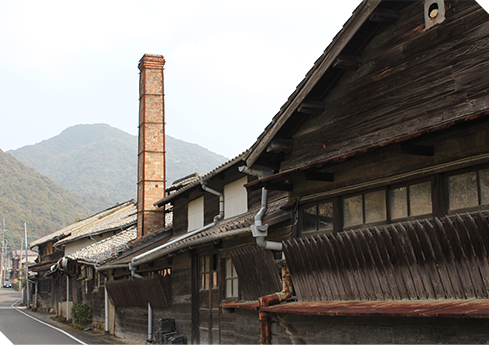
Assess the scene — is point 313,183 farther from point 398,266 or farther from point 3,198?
point 3,198

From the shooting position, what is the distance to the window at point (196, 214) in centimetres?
1811

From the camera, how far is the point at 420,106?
7.69 metres

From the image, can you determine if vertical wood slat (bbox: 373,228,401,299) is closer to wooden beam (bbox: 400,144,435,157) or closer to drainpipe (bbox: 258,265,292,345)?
wooden beam (bbox: 400,144,435,157)

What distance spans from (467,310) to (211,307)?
388 inches

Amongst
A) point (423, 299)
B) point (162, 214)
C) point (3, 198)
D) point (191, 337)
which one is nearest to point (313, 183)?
point (423, 299)

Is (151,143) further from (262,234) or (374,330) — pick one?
(374,330)

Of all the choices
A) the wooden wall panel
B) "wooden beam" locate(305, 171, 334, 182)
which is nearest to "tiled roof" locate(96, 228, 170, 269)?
the wooden wall panel

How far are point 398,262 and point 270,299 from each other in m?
2.97

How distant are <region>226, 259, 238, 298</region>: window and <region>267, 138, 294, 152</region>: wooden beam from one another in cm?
471

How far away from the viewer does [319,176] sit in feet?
29.3

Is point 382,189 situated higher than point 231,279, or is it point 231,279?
point 382,189

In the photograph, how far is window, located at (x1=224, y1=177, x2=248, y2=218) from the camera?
49.2 feet

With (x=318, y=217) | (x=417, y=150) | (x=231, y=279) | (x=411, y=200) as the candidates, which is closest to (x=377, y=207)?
(x=411, y=200)

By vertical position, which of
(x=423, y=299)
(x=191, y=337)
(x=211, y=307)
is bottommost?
(x=191, y=337)
